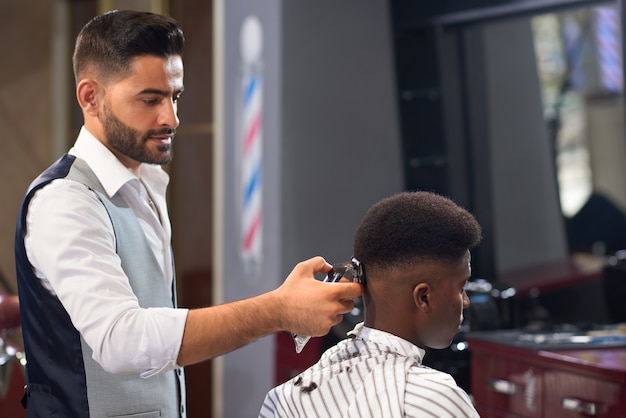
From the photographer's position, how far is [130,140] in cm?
183

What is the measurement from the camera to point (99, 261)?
5.26ft

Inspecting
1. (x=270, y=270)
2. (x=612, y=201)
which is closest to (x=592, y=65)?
(x=612, y=201)

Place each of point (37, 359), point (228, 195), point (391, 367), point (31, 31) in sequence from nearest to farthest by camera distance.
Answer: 1. point (391, 367)
2. point (37, 359)
3. point (228, 195)
4. point (31, 31)

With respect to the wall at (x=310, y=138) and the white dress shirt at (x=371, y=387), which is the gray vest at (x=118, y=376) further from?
the wall at (x=310, y=138)

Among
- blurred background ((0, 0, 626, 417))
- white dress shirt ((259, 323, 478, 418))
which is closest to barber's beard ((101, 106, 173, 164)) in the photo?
white dress shirt ((259, 323, 478, 418))

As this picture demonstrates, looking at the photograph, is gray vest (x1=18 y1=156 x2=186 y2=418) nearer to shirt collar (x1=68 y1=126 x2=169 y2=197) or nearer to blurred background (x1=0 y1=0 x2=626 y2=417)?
shirt collar (x1=68 y1=126 x2=169 y2=197)

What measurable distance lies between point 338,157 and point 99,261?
8.79ft

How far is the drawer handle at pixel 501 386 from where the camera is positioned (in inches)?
102

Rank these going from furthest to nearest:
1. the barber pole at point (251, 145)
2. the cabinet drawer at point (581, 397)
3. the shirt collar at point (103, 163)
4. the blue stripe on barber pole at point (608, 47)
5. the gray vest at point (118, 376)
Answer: the barber pole at point (251, 145)
the blue stripe on barber pole at point (608, 47)
the cabinet drawer at point (581, 397)
the shirt collar at point (103, 163)
the gray vest at point (118, 376)

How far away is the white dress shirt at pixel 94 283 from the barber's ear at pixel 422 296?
422 millimetres

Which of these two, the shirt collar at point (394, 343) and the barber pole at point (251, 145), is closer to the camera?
the shirt collar at point (394, 343)

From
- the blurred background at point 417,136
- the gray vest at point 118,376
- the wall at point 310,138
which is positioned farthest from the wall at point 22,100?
the gray vest at point 118,376

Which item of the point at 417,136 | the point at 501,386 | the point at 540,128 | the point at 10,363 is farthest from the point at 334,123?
the point at 10,363

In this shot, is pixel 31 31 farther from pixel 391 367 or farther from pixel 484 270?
pixel 391 367
